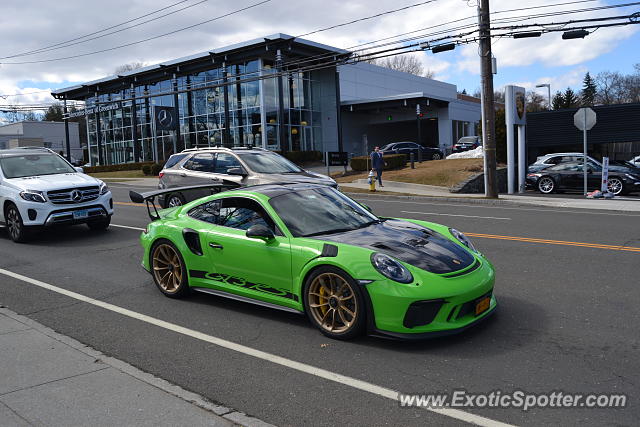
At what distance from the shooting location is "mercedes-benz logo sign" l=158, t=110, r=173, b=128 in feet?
149

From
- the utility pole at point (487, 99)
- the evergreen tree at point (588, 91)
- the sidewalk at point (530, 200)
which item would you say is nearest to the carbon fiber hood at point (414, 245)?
the sidewalk at point (530, 200)

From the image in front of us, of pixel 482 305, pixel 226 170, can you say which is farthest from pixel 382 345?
pixel 226 170

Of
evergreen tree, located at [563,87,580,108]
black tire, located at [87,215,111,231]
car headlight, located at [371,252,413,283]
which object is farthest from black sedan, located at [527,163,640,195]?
evergreen tree, located at [563,87,580,108]

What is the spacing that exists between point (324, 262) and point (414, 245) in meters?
0.93

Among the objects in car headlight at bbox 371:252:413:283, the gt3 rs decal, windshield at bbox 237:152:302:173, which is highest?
windshield at bbox 237:152:302:173

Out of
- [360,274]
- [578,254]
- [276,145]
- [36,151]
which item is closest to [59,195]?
[36,151]

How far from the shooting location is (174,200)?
13750 millimetres

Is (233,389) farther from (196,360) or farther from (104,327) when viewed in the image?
(104,327)

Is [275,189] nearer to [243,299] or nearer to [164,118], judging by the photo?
[243,299]

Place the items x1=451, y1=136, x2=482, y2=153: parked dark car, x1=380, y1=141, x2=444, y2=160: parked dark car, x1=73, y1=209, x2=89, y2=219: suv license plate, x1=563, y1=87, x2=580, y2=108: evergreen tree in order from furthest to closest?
x1=563, y1=87, x2=580, y2=108: evergreen tree
x1=451, y1=136, x2=482, y2=153: parked dark car
x1=380, y1=141, x2=444, y2=160: parked dark car
x1=73, y1=209, x2=89, y2=219: suv license plate

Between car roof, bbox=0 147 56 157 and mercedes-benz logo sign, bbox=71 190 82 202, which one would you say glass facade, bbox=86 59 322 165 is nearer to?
car roof, bbox=0 147 56 157

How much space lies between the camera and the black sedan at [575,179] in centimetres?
2061

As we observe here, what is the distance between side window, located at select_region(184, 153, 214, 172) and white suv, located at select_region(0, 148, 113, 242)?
8.52ft

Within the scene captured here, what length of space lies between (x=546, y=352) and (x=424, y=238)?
1.57m
